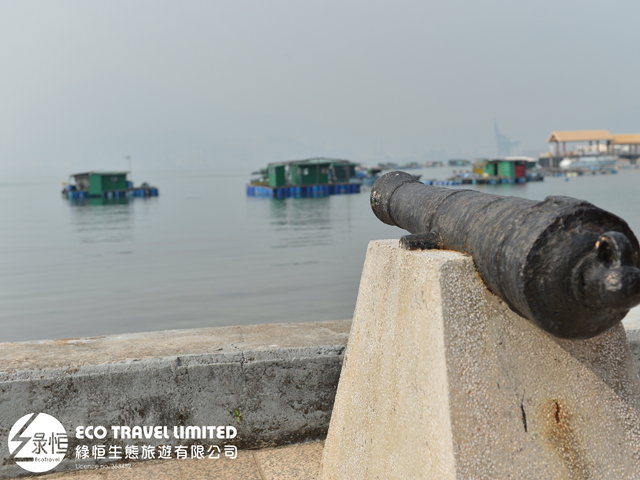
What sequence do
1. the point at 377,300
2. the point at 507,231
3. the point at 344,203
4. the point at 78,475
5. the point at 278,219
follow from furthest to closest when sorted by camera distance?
1. the point at 344,203
2. the point at 278,219
3. the point at 78,475
4. the point at 377,300
5. the point at 507,231

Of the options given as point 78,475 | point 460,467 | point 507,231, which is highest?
point 507,231

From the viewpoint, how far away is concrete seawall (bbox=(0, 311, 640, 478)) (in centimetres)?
268

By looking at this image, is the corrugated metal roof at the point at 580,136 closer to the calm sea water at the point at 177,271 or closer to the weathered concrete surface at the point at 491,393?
the calm sea water at the point at 177,271

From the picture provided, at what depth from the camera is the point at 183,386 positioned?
2797 millimetres

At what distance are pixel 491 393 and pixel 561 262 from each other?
18.2 inches

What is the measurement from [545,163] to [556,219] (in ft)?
423

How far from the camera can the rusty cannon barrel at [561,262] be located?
1454 mm

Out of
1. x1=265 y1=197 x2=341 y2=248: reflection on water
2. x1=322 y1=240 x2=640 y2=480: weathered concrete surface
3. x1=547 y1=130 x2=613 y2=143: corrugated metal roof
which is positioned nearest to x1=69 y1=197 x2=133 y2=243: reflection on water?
x1=265 y1=197 x2=341 y2=248: reflection on water

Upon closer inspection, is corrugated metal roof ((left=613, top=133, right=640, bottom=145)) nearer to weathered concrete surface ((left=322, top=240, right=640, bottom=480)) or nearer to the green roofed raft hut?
the green roofed raft hut

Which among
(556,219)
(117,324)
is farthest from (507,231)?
(117,324)

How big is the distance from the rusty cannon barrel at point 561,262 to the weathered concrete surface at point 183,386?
137cm

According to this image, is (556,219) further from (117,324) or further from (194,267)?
(194,267)

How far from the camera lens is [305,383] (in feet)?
9.59

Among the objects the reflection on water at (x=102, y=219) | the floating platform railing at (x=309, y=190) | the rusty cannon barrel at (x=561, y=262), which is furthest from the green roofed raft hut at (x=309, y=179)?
the rusty cannon barrel at (x=561, y=262)
